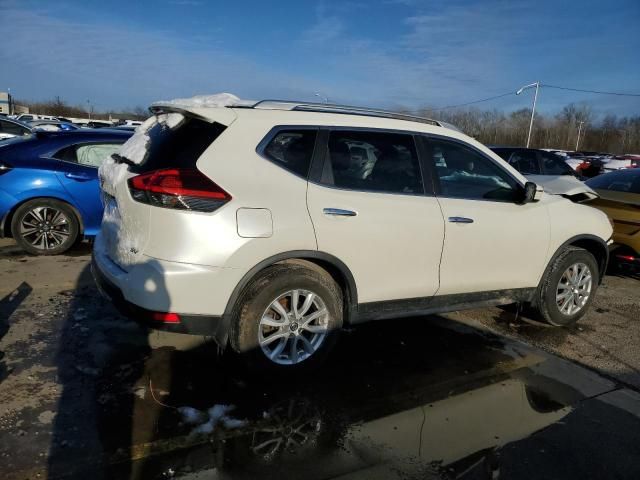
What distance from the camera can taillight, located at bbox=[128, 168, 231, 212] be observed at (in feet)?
10.0

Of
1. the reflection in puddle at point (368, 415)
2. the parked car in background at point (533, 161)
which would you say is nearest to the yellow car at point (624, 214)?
the reflection in puddle at point (368, 415)

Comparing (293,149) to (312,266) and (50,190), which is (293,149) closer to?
(312,266)

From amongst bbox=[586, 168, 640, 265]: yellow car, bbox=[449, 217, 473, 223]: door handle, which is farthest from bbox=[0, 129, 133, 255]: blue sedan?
bbox=[586, 168, 640, 265]: yellow car

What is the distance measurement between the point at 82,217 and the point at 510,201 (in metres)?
5.19

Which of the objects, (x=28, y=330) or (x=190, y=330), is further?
(x=28, y=330)

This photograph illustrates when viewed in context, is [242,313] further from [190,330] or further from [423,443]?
[423,443]

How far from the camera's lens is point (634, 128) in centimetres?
8750

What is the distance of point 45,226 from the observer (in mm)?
6516

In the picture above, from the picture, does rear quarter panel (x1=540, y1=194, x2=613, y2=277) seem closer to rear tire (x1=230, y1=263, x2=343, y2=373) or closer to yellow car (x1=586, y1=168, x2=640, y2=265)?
yellow car (x1=586, y1=168, x2=640, y2=265)

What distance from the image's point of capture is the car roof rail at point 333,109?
359 cm

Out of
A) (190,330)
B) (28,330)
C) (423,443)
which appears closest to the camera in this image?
A: (423,443)

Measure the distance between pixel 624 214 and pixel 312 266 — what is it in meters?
4.82

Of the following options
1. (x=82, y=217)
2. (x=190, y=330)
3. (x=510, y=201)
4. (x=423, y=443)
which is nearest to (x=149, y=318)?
(x=190, y=330)

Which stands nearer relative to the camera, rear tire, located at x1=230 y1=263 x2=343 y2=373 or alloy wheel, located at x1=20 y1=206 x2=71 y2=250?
rear tire, located at x1=230 y1=263 x2=343 y2=373
